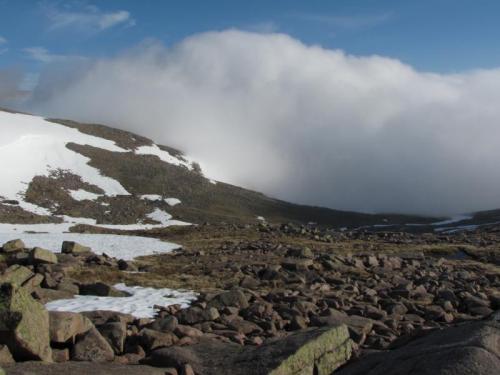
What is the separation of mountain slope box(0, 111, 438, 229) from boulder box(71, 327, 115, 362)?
6959cm

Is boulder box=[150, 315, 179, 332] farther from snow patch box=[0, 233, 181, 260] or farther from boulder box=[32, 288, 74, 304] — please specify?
snow patch box=[0, 233, 181, 260]

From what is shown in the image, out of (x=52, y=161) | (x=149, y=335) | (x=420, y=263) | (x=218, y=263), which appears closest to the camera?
(x=149, y=335)

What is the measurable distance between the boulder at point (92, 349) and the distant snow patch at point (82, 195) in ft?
295

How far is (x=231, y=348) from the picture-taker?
12.7m

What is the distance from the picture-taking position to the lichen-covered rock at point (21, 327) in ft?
36.2

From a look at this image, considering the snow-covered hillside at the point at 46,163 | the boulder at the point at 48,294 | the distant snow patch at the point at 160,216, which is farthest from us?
the distant snow patch at the point at 160,216

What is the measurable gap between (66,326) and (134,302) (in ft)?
24.5

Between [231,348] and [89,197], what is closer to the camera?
[231,348]

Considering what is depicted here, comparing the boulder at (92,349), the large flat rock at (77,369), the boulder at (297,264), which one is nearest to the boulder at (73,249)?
the boulder at (297,264)

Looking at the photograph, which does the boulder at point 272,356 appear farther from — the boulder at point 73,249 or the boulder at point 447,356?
the boulder at point 73,249

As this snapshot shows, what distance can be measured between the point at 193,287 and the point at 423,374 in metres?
18.2

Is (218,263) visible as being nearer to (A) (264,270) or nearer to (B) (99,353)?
(A) (264,270)

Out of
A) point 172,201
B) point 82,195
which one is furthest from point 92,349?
point 172,201

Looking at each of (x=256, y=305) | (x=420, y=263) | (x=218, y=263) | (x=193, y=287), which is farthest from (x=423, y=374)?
(x=420, y=263)
